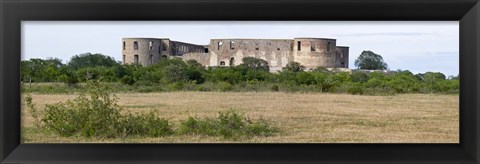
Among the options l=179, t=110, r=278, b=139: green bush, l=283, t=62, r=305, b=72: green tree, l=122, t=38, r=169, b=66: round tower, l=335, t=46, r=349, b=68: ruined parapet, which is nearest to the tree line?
l=283, t=62, r=305, b=72: green tree

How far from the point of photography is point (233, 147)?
1314 mm

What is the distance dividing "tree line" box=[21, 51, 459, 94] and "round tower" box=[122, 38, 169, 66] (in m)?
0.63

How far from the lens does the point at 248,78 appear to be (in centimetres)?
971

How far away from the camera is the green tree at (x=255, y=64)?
34.3ft

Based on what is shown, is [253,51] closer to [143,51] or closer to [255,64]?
[255,64]

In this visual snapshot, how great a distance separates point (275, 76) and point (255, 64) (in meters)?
0.71

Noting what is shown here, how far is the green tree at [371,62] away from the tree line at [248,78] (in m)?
0.06

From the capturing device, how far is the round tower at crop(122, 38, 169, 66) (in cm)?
1041

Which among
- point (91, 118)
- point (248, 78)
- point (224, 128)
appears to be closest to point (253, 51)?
point (248, 78)

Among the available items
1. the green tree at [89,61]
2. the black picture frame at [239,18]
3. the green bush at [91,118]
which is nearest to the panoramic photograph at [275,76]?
the green tree at [89,61]

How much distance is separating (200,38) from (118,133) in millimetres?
8093

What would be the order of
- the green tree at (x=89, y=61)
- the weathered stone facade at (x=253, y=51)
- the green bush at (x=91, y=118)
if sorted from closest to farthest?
the green bush at (x=91, y=118) < the green tree at (x=89, y=61) < the weathered stone facade at (x=253, y=51)

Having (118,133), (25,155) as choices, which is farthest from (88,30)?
(25,155)

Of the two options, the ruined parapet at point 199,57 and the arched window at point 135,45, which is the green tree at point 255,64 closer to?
the ruined parapet at point 199,57
